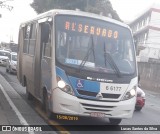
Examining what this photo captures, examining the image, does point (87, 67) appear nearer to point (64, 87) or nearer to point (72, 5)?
point (64, 87)

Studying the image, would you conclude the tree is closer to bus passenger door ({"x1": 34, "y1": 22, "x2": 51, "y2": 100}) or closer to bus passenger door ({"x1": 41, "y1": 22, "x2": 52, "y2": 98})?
bus passenger door ({"x1": 34, "y1": 22, "x2": 51, "y2": 100})

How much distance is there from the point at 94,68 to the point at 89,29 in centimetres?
114

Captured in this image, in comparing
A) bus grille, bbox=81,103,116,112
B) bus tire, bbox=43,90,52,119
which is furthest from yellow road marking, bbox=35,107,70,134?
bus grille, bbox=81,103,116,112

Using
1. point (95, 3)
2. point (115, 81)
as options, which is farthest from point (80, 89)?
point (95, 3)

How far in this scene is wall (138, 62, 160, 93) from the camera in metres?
37.9

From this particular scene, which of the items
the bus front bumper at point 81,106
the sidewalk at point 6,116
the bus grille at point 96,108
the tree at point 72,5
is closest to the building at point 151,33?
the tree at point 72,5

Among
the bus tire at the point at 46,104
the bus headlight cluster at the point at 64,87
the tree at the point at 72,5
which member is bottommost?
the bus tire at the point at 46,104

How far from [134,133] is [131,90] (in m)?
1.09

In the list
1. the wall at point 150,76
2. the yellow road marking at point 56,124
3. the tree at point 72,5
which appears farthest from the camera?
the tree at point 72,5

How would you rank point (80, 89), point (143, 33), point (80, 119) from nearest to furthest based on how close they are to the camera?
point (80, 89)
point (80, 119)
point (143, 33)

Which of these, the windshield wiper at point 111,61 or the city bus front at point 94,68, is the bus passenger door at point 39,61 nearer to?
the city bus front at point 94,68

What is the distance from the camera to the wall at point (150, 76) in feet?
124

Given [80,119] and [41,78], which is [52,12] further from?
[80,119]

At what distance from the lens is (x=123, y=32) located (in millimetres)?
10641
